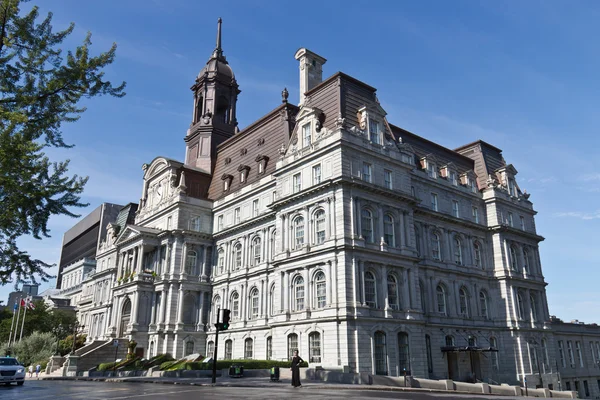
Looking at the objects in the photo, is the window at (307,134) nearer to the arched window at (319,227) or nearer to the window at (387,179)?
the arched window at (319,227)

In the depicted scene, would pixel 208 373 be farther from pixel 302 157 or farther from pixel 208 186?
pixel 208 186

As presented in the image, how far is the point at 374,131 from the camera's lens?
41312mm

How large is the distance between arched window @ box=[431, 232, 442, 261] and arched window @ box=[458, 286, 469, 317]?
4121 millimetres

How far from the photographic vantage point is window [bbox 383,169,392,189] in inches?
1591

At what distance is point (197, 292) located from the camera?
5081 centimetres

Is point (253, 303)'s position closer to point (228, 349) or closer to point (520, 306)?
point (228, 349)

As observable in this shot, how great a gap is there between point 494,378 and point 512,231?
15.5 metres

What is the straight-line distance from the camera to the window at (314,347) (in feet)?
115

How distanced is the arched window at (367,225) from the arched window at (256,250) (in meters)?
13.4

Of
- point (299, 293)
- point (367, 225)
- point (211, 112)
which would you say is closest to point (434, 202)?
point (367, 225)

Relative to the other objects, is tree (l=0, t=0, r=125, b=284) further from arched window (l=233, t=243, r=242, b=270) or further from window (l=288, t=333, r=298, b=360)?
arched window (l=233, t=243, r=242, b=270)

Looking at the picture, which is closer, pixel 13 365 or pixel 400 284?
pixel 13 365

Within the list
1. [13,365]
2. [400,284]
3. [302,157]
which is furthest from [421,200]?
[13,365]

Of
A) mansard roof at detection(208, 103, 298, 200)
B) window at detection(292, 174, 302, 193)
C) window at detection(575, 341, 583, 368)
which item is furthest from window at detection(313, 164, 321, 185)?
window at detection(575, 341, 583, 368)
